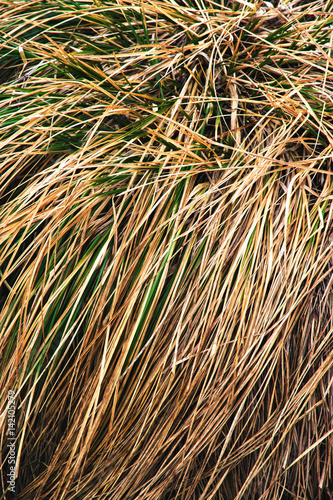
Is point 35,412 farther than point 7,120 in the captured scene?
No

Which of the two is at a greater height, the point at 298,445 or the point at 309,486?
the point at 298,445

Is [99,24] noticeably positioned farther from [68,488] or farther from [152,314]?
[68,488]

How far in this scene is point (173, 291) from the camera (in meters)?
0.80

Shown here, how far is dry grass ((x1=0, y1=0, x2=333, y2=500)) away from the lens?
30.6 inches

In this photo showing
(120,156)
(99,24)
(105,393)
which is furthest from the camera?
(99,24)

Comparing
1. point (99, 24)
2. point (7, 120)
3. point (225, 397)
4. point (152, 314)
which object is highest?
point (99, 24)

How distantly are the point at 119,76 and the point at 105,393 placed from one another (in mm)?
722

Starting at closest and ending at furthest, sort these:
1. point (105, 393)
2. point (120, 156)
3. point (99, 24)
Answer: point (105, 393)
point (120, 156)
point (99, 24)

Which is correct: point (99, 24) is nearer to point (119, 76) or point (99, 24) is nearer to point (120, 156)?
point (119, 76)

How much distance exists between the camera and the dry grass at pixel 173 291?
0.78 meters

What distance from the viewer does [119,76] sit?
97 centimetres

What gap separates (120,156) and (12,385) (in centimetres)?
53

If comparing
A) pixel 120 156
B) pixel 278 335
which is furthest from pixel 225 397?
pixel 120 156

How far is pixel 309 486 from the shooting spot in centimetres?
87
